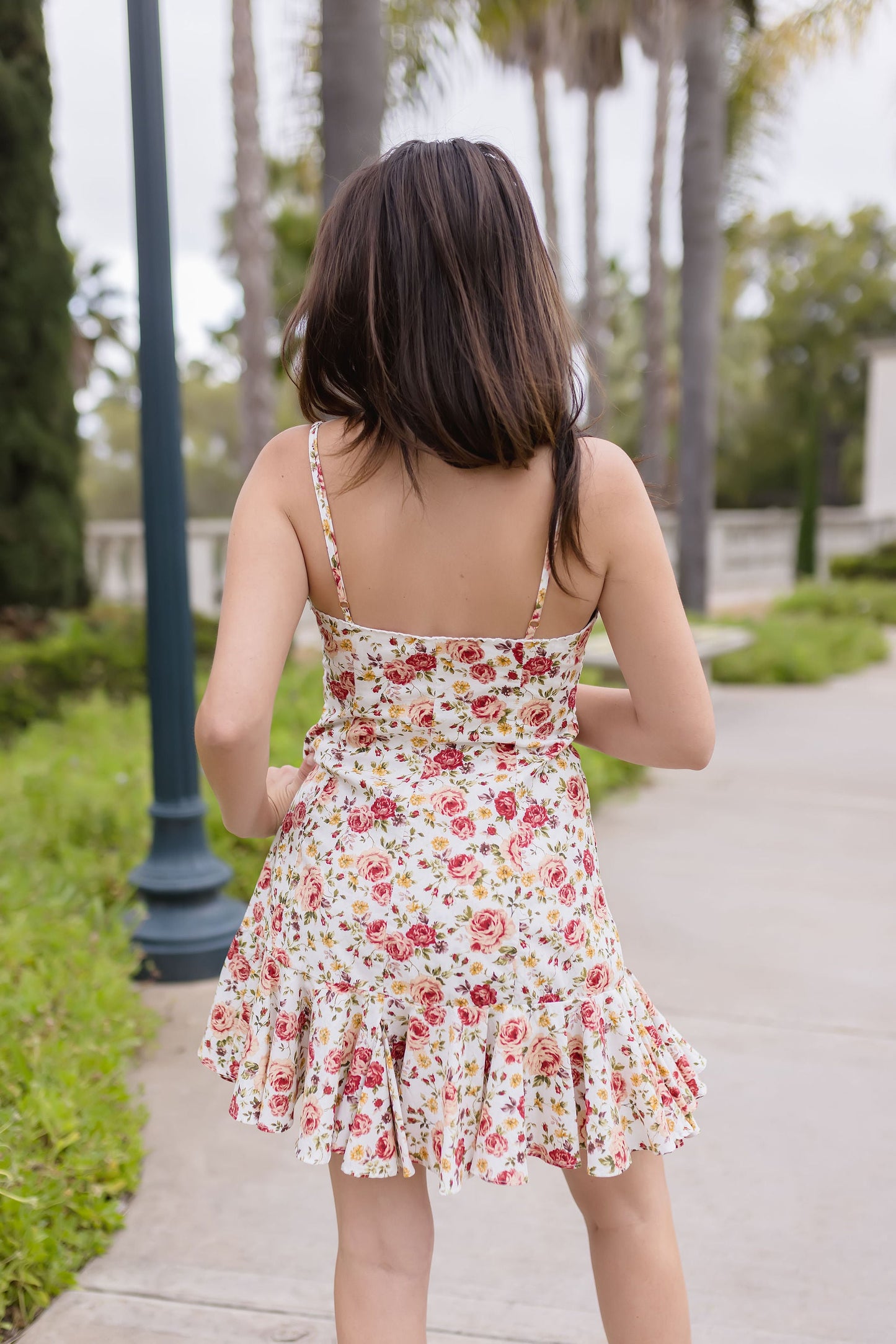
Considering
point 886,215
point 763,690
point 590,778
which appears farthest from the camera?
point 886,215

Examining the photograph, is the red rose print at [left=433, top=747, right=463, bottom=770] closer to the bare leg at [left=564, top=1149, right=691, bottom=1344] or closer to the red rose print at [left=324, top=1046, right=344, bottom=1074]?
the red rose print at [left=324, top=1046, right=344, bottom=1074]

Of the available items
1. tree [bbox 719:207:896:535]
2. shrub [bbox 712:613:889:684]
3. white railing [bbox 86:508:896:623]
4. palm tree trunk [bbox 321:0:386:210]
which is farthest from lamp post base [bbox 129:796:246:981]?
tree [bbox 719:207:896:535]

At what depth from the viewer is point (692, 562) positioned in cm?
1120

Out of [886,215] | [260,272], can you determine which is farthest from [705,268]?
[886,215]

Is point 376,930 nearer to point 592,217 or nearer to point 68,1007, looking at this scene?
point 68,1007

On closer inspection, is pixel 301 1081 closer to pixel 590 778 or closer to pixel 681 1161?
pixel 681 1161

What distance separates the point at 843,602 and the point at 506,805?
45.6 feet

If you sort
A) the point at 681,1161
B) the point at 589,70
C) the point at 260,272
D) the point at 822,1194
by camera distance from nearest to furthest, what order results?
1. the point at 822,1194
2. the point at 681,1161
3. the point at 260,272
4. the point at 589,70

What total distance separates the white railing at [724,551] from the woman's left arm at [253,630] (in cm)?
838

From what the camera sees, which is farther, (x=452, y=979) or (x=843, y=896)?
(x=843, y=896)

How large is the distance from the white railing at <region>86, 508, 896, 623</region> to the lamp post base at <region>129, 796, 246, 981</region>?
20.1ft

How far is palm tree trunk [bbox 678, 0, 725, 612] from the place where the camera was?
1077 cm

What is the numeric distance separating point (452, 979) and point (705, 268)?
10637 mm

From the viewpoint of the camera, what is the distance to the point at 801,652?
10.1 m
